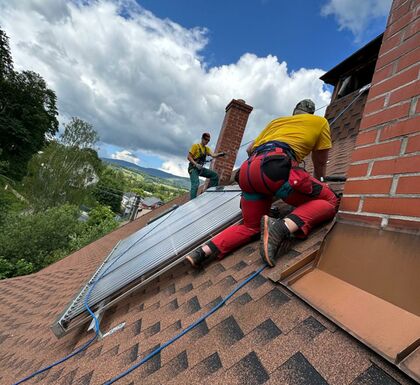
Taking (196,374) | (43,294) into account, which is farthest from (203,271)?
(43,294)

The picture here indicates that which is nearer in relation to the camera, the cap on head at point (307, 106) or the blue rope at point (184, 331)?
the blue rope at point (184, 331)

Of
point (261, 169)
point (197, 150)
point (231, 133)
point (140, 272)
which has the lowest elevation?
point (140, 272)

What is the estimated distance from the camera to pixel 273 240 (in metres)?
1.78

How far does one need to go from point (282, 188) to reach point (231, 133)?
241 inches

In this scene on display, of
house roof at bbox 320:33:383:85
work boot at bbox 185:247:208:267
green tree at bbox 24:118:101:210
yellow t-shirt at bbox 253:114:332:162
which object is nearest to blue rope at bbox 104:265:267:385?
work boot at bbox 185:247:208:267

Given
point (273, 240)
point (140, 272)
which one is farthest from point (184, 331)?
point (140, 272)

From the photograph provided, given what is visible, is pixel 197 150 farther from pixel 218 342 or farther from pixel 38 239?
pixel 38 239

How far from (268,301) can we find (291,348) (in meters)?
0.35

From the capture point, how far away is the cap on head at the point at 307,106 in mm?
2645

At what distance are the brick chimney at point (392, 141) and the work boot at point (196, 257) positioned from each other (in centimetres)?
120

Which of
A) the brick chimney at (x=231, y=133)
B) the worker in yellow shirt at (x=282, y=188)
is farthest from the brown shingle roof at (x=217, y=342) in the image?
the brick chimney at (x=231, y=133)

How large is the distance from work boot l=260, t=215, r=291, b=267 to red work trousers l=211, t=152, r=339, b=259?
10 centimetres

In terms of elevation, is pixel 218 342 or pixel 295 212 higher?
pixel 295 212

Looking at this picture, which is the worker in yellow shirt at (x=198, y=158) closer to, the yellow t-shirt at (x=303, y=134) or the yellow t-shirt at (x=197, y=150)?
the yellow t-shirt at (x=197, y=150)
